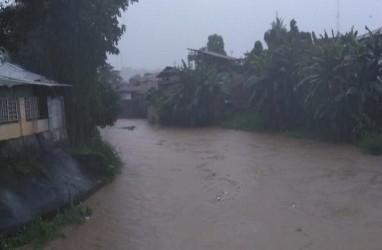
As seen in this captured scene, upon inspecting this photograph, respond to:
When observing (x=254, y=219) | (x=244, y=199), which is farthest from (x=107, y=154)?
(x=254, y=219)

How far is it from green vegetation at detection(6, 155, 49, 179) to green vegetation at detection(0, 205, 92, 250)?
0.89m

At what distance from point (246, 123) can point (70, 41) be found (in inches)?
584

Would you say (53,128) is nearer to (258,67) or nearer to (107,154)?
(107,154)

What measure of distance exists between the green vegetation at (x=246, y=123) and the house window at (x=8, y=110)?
16009mm

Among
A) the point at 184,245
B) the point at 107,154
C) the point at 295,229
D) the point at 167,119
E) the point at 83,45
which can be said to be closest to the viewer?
the point at 184,245

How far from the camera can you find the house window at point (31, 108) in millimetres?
9312

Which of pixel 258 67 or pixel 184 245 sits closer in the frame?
pixel 184 245

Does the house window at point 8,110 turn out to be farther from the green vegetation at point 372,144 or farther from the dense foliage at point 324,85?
the dense foliage at point 324,85

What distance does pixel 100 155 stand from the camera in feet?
37.1

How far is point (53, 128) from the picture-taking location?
10648mm

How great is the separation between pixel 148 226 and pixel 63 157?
3.14 meters

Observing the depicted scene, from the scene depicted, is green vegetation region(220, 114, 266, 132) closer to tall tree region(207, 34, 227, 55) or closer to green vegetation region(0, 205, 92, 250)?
tall tree region(207, 34, 227, 55)

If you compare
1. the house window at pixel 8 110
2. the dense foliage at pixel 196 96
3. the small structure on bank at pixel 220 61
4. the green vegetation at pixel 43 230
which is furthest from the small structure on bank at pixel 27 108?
the small structure on bank at pixel 220 61

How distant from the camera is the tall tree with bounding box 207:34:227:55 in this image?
40344 millimetres
